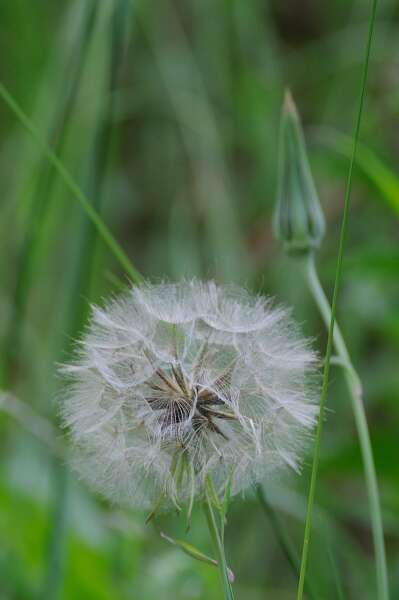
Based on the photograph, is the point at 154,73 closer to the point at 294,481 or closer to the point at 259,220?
the point at 259,220

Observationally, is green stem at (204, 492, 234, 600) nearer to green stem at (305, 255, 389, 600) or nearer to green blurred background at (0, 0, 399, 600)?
green stem at (305, 255, 389, 600)

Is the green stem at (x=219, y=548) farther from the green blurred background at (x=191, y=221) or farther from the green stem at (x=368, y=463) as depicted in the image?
the green blurred background at (x=191, y=221)

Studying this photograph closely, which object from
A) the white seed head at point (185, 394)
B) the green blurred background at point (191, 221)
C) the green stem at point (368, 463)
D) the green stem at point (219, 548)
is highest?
the white seed head at point (185, 394)

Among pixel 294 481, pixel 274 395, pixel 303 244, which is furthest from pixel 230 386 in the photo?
pixel 294 481

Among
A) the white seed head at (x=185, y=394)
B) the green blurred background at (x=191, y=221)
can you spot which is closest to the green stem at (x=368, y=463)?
the white seed head at (x=185, y=394)

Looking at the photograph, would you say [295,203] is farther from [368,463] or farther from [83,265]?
[368,463]

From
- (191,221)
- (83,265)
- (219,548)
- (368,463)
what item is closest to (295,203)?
(83,265)

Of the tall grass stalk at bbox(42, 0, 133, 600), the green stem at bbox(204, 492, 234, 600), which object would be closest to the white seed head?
the green stem at bbox(204, 492, 234, 600)
